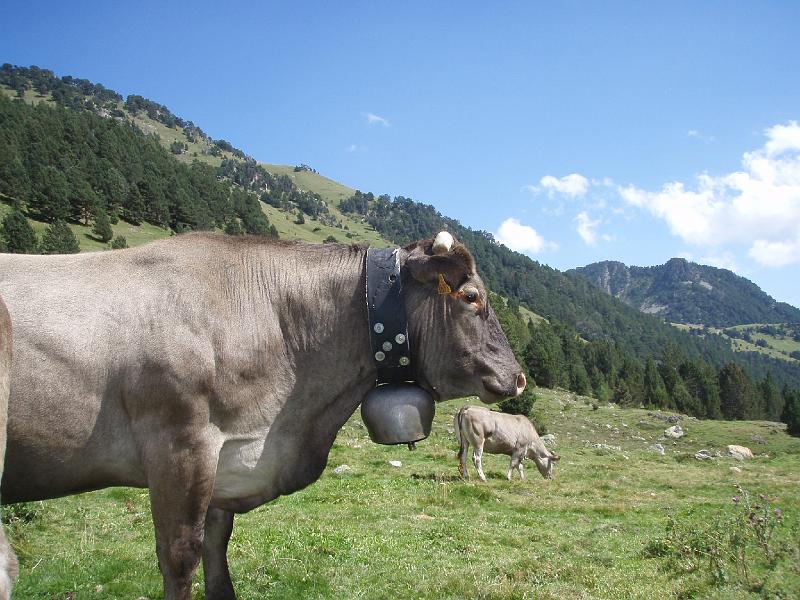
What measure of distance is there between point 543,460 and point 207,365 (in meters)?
20.9

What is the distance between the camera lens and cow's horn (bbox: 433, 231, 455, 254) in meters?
4.03

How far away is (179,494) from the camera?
323cm

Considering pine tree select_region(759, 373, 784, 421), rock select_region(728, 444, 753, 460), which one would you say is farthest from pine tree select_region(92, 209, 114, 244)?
pine tree select_region(759, 373, 784, 421)

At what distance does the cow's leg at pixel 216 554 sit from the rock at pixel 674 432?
171 feet

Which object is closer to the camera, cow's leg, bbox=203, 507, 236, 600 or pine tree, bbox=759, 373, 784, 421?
cow's leg, bbox=203, 507, 236, 600

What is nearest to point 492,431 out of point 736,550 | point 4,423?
point 736,550

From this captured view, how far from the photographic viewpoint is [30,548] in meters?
7.66

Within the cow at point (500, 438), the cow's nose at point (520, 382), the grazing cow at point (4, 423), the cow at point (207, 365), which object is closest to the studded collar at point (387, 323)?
the cow at point (207, 365)

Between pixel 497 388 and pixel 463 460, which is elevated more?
pixel 497 388

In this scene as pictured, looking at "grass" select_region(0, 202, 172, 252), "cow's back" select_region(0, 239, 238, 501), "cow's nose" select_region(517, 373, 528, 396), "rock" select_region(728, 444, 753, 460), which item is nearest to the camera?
"cow's back" select_region(0, 239, 238, 501)

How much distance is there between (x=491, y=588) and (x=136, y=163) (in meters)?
146

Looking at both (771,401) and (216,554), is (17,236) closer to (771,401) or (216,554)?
(216,554)

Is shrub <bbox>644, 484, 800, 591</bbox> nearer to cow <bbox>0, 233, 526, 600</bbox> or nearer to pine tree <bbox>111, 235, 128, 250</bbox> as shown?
cow <bbox>0, 233, 526, 600</bbox>

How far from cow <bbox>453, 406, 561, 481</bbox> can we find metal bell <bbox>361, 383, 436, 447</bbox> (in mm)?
18076
